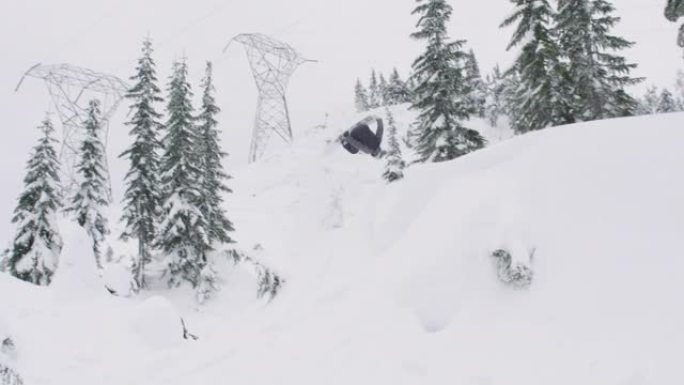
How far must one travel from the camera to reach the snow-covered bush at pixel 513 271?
20.7 ft

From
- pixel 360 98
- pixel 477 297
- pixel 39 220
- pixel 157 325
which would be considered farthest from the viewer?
pixel 360 98

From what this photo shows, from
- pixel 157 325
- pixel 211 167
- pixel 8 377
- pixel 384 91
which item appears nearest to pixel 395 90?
pixel 384 91

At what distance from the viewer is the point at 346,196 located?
2655cm

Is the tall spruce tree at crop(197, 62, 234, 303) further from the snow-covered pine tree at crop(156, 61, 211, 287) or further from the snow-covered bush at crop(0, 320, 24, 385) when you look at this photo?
the snow-covered bush at crop(0, 320, 24, 385)

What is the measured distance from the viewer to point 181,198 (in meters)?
26.6

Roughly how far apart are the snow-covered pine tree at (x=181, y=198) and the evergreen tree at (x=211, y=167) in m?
1.10

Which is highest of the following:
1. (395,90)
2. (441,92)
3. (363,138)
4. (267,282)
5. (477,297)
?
(395,90)

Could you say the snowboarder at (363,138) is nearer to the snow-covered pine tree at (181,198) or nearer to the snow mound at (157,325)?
the snow mound at (157,325)

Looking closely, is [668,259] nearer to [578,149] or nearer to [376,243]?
[578,149]

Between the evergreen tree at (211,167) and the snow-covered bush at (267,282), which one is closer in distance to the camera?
the snow-covered bush at (267,282)

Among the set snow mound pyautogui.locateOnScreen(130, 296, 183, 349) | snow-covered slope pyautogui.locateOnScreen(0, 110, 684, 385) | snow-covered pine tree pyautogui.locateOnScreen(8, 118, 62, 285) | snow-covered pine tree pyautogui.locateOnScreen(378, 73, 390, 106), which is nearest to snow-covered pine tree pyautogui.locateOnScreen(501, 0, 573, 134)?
snow-covered slope pyautogui.locateOnScreen(0, 110, 684, 385)

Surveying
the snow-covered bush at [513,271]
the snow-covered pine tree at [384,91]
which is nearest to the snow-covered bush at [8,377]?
the snow-covered bush at [513,271]

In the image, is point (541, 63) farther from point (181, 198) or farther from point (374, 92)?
point (374, 92)

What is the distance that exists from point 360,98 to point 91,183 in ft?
255
